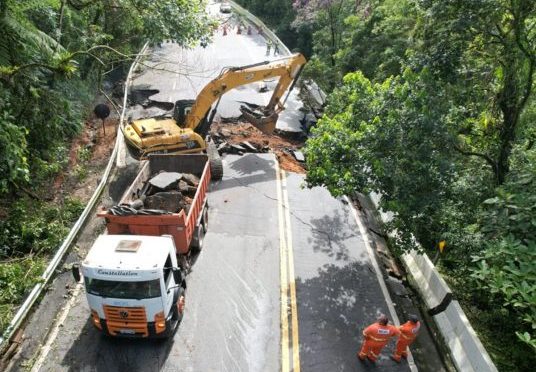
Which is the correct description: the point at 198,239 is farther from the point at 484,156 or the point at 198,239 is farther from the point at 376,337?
the point at 484,156

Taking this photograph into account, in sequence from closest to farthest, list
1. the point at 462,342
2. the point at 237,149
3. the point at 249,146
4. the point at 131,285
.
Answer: the point at 131,285, the point at 462,342, the point at 237,149, the point at 249,146

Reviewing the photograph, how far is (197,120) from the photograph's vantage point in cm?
1639

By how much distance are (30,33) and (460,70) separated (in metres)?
11.0

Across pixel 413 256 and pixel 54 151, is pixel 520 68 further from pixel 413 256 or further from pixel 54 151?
pixel 54 151

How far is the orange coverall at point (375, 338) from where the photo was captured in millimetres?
8898

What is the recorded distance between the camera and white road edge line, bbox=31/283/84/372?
8945 millimetres

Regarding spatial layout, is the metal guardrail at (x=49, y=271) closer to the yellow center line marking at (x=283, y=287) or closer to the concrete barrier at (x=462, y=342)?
the yellow center line marking at (x=283, y=287)

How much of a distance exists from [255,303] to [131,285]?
3.35 meters

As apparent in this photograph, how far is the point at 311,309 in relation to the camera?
10766mm

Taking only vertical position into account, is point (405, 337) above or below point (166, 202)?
below

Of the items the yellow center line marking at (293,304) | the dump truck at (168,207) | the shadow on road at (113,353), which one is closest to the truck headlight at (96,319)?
the shadow on road at (113,353)

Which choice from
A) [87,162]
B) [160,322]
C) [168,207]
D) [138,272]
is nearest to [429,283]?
[160,322]

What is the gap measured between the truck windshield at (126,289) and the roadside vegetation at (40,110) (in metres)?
2.39

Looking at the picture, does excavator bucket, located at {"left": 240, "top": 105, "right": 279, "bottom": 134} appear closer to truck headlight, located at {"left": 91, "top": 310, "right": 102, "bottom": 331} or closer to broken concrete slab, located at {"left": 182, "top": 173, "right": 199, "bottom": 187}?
broken concrete slab, located at {"left": 182, "top": 173, "right": 199, "bottom": 187}
